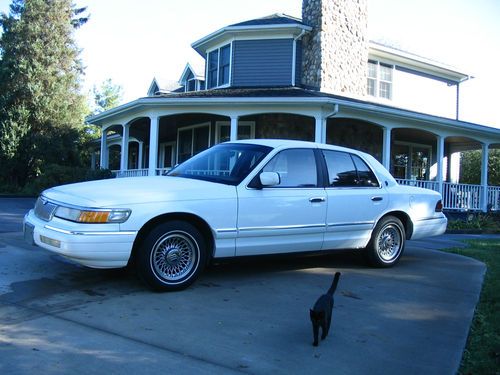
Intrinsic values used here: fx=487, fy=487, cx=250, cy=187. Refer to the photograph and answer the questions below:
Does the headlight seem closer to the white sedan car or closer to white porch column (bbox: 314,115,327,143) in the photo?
the white sedan car

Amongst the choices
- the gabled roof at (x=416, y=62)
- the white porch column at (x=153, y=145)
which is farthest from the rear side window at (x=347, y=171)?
the gabled roof at (x=416, y=62)

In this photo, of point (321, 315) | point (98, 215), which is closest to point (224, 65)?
point (98, 215)

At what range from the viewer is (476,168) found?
3275 cm

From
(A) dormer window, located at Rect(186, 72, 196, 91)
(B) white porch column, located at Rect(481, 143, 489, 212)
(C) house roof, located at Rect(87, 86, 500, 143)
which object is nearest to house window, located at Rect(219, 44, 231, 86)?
(C) house roof, located at Rect(87, 86, 500, 143)

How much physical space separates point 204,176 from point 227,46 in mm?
14380

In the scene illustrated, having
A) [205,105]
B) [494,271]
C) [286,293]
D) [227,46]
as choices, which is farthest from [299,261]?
[227,46]

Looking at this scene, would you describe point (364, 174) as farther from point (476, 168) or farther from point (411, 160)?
point (476, 168)

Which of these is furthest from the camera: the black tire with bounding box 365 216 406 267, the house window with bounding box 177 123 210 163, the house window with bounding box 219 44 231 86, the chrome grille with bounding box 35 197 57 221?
the house window with bounding box 219 44 231 86

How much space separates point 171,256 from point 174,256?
3 cm

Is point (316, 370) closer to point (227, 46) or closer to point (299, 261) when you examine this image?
point (299, 261)

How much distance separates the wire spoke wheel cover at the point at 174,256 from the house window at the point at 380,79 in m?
16.8

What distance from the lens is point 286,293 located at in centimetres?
530

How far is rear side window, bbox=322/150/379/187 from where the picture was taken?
6402mm

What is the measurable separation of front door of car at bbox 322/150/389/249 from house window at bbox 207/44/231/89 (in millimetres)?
13135
